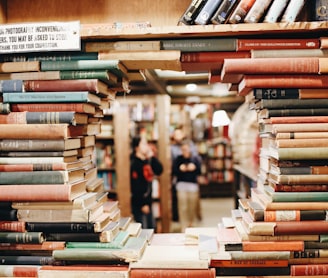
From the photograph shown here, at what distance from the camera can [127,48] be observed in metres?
1.72

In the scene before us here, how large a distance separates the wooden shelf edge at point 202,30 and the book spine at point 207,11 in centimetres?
4

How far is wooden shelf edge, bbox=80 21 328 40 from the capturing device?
1.60 metres

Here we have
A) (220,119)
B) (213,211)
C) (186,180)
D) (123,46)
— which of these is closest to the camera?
(123,46)

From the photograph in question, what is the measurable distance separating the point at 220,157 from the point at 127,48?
866 cm

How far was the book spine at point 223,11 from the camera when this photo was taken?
5.36 ft

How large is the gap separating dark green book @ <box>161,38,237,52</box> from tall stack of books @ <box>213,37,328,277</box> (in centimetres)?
11

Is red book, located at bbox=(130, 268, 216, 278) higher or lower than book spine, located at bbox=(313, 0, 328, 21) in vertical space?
lower

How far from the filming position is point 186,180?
20.5 feet

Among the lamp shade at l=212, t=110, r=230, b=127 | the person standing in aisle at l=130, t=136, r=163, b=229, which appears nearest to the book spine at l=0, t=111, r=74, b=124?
the lamp shade at l=212, t=110, r=230, b=127

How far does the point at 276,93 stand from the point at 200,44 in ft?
1.32

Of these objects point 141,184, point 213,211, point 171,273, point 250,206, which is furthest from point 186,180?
point 171,273

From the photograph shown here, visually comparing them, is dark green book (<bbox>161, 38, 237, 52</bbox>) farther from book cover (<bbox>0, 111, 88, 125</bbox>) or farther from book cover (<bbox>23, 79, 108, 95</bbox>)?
book cover (<bbox>0, 111, 88, 125</bbox>)

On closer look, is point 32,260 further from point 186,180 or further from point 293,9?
point 186,180

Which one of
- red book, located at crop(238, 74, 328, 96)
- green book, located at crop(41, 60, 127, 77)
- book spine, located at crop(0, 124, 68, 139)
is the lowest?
book spine, located at crop(0, 124, 68, 139)
